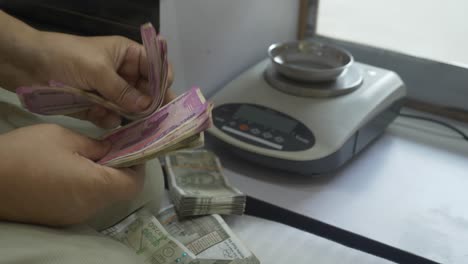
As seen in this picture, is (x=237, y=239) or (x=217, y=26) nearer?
(x=237, y=239)

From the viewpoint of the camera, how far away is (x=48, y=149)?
53 centimetres

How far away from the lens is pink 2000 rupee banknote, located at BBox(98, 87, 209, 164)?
0.55m

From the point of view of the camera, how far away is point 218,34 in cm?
93

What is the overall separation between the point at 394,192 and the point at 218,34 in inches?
15.6

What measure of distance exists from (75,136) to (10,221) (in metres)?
0.11

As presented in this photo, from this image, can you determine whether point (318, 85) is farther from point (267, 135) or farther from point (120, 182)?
point (120, 182)

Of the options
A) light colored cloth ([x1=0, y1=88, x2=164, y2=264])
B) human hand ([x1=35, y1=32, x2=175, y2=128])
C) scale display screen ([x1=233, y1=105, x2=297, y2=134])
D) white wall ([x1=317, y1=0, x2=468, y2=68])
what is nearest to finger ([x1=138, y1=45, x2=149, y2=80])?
human hand ([x1=35, y1=32, x2=175, y2=128])

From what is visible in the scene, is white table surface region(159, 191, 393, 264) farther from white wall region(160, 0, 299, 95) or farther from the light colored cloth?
white wall region(160, 0, 299, 95)

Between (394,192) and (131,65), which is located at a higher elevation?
(131,65)

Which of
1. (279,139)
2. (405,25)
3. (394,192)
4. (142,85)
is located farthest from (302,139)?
(405,25)

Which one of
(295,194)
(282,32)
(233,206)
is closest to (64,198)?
(233,206)

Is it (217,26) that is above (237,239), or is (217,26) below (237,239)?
above

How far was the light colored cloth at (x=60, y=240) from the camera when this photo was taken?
1.57 feet

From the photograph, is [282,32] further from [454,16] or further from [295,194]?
[295,194]
